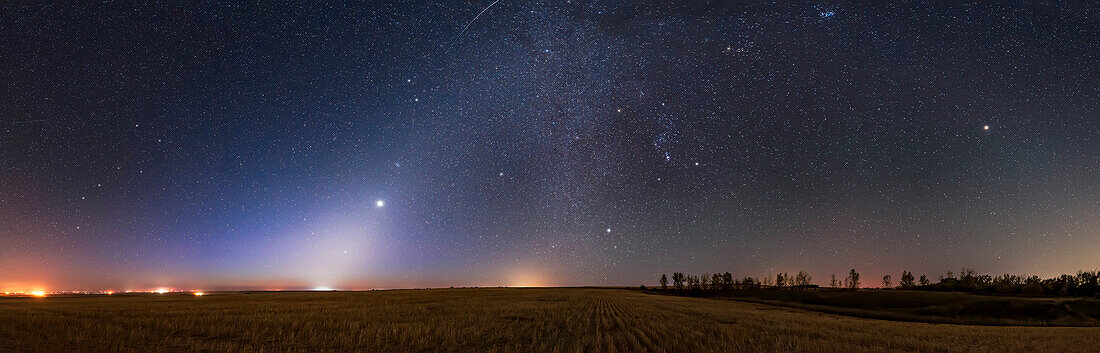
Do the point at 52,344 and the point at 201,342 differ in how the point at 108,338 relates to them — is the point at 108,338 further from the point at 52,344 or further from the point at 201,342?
the point at 201,342

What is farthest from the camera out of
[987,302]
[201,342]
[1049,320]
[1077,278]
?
[1077,278]

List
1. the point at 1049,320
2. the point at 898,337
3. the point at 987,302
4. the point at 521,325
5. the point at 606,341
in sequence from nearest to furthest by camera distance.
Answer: the point at 606,341 → the point at 898,337 → the point at 521,325 → the point at 1049,320 → the point at 987,302

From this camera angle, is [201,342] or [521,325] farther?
[521,325]

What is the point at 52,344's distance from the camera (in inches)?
→ 661

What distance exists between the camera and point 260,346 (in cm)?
1636

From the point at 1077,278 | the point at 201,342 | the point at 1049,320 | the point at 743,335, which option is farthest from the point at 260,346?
the point at 1077,278

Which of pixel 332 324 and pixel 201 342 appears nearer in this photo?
pixel 201 342

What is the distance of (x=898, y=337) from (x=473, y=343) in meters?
17.6

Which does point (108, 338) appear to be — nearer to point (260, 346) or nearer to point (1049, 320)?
point (260, 346)

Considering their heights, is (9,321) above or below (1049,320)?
above

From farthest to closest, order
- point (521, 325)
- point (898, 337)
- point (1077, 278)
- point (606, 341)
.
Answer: point (1077, 278) → point (521, 325) → point (898, 337) → point (606, 341)

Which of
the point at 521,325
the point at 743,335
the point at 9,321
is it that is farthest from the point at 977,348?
the point at 9,321

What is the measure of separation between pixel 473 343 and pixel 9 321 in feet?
84.7

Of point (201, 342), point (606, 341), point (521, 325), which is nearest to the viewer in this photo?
point (606, 341)
